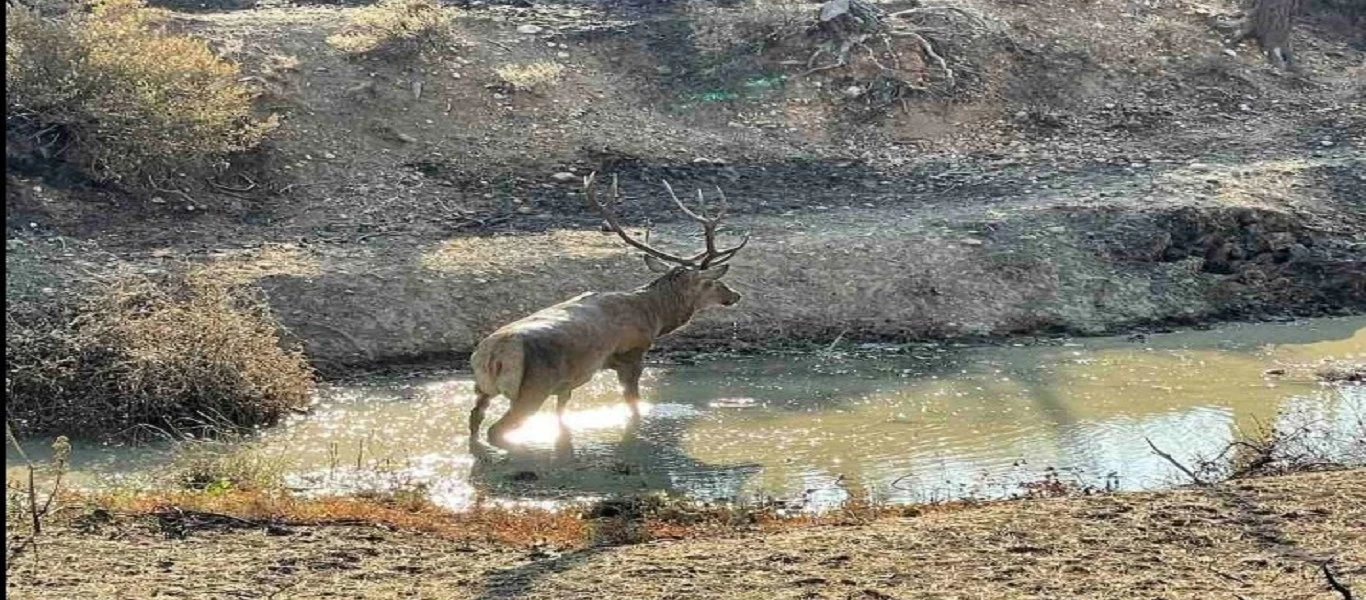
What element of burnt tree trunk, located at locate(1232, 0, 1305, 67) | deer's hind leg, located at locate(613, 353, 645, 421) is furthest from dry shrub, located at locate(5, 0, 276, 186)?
burnt tree trunk, located at locate(1232, 0, 1305, 67)

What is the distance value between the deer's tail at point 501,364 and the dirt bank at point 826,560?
2.66 m

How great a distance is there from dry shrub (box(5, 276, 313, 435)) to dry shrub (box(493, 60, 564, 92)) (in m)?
8.64

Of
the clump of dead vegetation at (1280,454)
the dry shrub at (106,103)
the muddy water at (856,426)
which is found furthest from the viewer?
the dry shrub at (106,103)

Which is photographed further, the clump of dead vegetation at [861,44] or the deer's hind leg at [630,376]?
the clump of dead vegetation at [861,44]

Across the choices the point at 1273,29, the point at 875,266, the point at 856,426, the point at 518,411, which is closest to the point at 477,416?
the point at 518,411

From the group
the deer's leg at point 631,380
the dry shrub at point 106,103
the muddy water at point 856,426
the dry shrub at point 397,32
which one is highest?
the dry shrub at point 397,32

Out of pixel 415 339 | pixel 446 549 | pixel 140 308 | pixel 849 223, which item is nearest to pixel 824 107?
pixel 849 223

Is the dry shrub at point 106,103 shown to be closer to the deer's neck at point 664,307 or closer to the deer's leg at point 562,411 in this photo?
the deer's neck at point 664,307

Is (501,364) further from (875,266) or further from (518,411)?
(875,266)

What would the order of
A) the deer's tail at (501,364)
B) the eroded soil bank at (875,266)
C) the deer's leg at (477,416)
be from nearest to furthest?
1. the deer's tail at (501,364)
2. the deer's leg at (477,416)
3. the eroded soil bank at (875,266)

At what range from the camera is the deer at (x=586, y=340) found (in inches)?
435

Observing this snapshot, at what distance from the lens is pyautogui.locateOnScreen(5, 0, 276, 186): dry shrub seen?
16703mm

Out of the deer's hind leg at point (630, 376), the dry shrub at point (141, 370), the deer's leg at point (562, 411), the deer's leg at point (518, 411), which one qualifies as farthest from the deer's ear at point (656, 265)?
the dry shrub at point (141, 370)

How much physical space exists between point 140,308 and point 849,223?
26.4 feet
